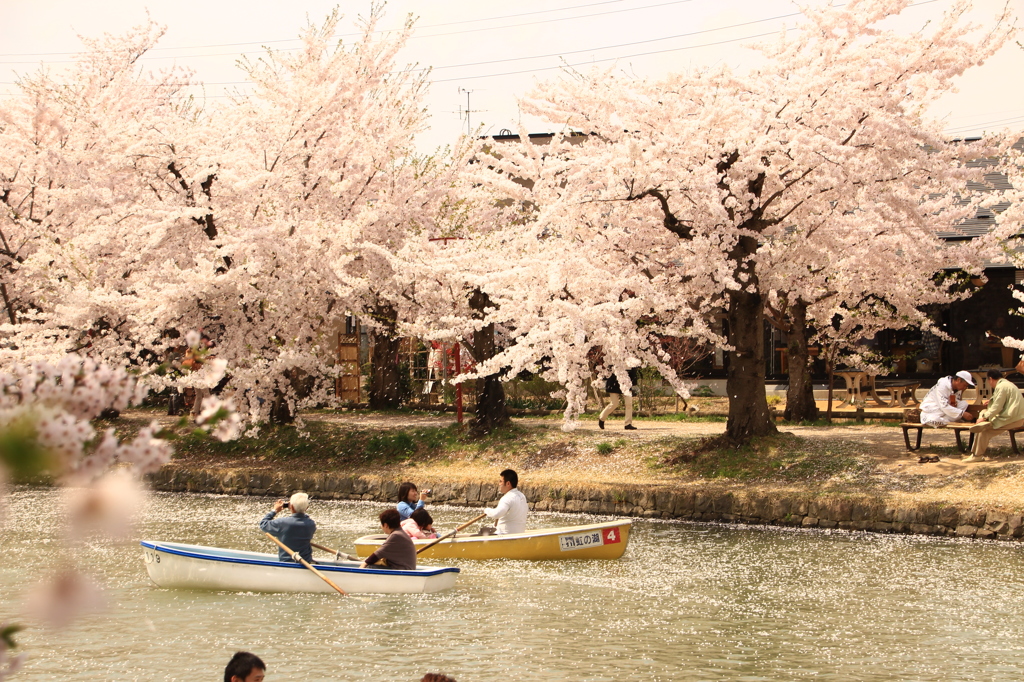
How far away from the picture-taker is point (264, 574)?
443 inches

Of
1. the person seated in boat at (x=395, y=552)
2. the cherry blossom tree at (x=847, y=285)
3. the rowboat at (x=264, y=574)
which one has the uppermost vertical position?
the cherry blossom tree at (x=847, y=285)

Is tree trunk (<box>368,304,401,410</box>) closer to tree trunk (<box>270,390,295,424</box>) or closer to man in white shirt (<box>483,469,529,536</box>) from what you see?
tree trunk (<box>270,390,295,424</box>)

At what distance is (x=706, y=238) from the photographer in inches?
645

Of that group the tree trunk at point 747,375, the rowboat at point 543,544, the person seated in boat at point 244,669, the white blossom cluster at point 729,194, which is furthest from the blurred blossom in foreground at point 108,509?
the tree trunk at point 747,375

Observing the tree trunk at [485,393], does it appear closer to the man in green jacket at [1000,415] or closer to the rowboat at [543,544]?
the rowboat at [543,544]

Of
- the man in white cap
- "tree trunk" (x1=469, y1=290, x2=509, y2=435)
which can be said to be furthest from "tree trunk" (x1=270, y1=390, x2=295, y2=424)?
the man in white cap

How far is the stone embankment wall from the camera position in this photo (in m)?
13.7

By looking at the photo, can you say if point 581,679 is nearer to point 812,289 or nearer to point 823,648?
point 823,648

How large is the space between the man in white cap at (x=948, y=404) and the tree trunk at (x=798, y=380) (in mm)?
5050

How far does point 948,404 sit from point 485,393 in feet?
27.9

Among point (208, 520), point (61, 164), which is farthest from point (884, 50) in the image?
point (61, 164)

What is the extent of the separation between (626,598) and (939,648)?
3280mm

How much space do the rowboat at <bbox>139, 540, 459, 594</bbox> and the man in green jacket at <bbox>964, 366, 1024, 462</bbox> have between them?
346 inches

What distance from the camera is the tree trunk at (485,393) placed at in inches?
787
